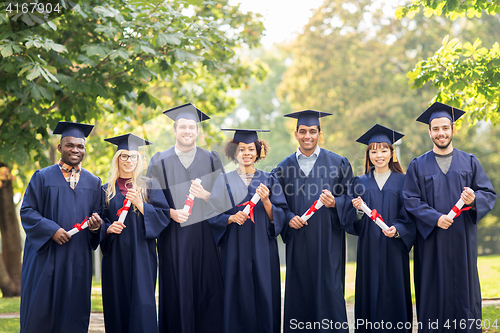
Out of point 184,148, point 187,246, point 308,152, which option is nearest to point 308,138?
point 308,152

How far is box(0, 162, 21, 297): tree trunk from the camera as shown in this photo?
9.74 metres

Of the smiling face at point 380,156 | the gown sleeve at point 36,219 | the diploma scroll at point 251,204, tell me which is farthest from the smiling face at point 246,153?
the gown sleeve at point 36,219

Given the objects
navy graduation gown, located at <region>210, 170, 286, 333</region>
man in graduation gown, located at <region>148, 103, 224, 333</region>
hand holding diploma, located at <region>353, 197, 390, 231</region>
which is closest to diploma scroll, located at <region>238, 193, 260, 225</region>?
navy graduation gown, located at <region>210, 170, 286, 333</region>

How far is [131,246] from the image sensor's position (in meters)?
4.75

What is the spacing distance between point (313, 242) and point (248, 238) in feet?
2.34

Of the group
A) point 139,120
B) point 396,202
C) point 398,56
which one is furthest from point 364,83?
point 396,202

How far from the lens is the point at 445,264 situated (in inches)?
179

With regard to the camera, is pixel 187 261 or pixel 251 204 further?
pixel 187 261

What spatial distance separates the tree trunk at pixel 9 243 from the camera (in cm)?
974

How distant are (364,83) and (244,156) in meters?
13.9

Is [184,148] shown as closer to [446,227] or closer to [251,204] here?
[251,204]

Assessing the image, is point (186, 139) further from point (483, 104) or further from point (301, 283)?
point (483, 104)

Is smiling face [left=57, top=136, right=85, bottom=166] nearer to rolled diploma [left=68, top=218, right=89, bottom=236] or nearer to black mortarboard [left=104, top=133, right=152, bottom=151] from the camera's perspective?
black mortarboard [left=104, top=133, right=152, bottom=151]

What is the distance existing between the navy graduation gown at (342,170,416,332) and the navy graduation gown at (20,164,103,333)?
2.77m
